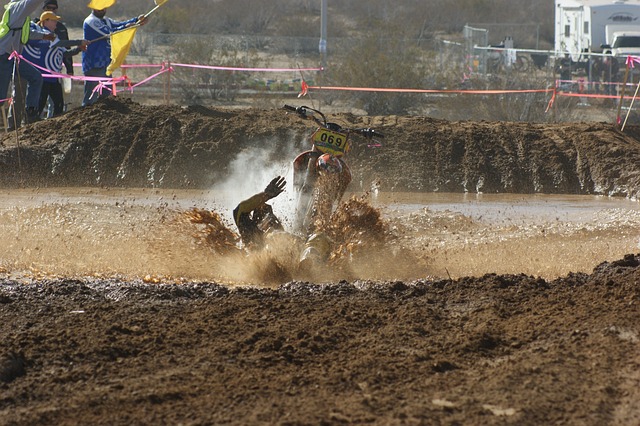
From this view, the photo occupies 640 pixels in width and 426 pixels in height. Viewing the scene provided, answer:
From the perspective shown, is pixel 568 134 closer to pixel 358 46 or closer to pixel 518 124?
pixel 518 124

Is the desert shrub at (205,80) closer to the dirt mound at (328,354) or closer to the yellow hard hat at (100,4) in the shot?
the yellow hard hat at (100,4)

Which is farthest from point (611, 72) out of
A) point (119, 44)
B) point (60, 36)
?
point (60, 36)

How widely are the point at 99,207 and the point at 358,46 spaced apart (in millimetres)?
15706

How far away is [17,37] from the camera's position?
1694cm

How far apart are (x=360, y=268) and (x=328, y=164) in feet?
3.92

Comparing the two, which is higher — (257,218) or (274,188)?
(274,188)

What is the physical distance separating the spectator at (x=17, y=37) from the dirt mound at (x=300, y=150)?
3.46 feet

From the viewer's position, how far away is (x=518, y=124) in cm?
1866

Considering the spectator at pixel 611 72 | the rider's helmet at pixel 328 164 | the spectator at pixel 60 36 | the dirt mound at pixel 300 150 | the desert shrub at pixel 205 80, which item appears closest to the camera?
the rider's helmet at pixel 328 164

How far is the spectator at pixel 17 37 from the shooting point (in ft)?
54.1

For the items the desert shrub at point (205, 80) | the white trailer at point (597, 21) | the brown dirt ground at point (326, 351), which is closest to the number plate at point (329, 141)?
the brown dirt ground at point (326, 351)

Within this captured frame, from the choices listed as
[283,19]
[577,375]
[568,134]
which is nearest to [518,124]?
[568,134]

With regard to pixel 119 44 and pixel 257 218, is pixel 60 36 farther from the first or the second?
pixel 257 218

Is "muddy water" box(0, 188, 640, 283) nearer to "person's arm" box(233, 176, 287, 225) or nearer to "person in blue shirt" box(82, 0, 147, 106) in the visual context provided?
"person's arm" box(233, 176, 287, 225)
